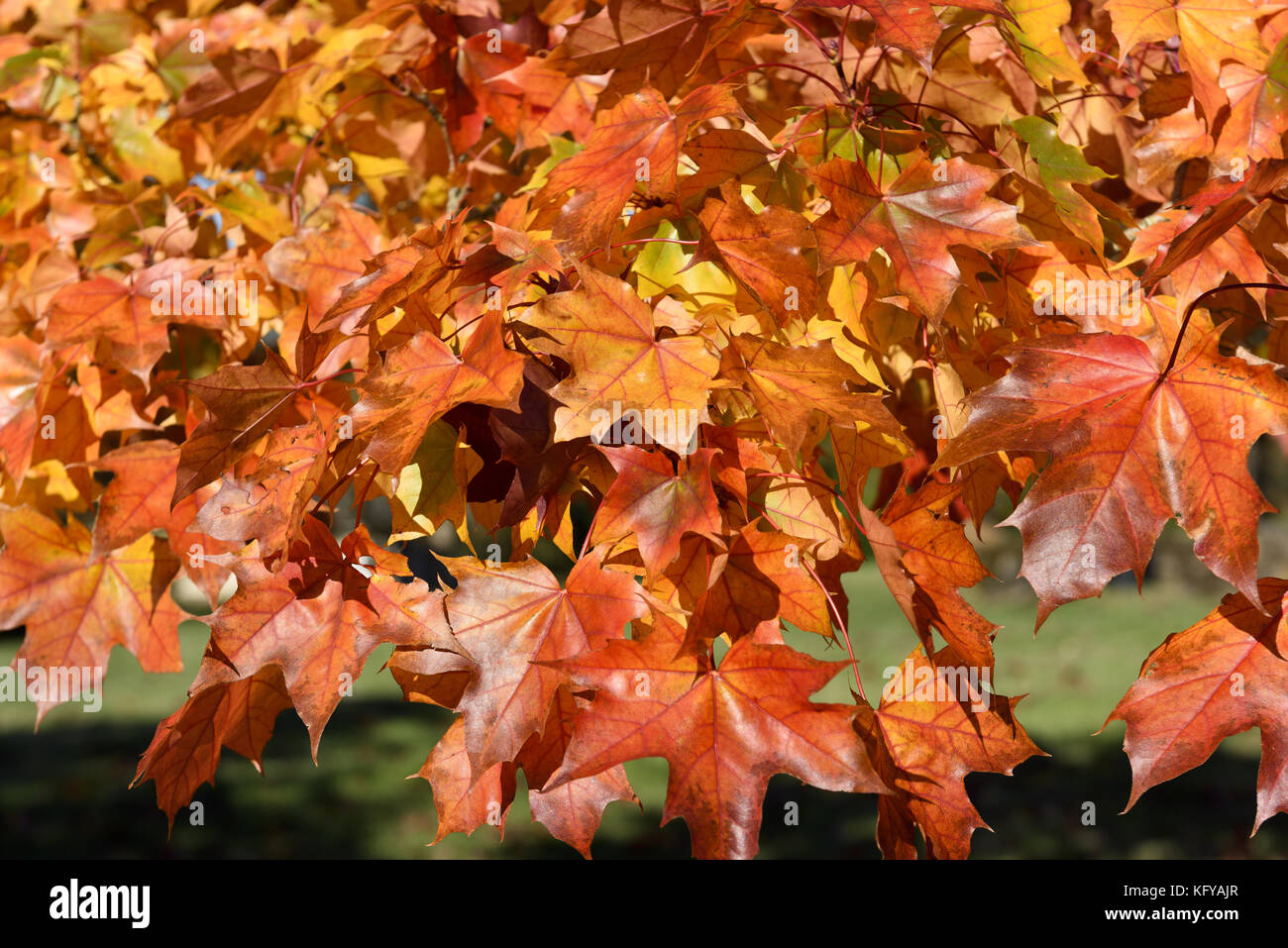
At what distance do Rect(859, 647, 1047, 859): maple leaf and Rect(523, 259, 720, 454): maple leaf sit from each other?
0.46 metres

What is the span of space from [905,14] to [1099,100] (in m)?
0.69

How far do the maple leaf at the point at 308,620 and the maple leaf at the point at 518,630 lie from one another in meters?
0.10

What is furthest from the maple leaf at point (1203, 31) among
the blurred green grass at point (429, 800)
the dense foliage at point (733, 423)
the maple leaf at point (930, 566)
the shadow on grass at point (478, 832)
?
the shadow on grass at point (478, 832)

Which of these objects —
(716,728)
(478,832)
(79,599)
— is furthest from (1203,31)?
(478,832)

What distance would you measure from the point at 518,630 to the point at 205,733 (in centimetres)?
55

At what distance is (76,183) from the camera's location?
7.20 feet

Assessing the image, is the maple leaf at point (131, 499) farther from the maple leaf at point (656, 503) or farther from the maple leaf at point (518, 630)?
the maple leaf at point (656, 503)

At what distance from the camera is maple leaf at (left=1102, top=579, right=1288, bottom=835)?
119 cm

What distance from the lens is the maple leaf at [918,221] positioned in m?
1.14

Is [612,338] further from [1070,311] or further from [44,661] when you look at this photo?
[44,661]

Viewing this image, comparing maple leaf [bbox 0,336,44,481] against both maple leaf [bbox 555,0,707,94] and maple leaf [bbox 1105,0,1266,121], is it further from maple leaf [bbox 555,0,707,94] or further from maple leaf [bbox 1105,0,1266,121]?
maple leaf [bbox 1105,0,1266,121]

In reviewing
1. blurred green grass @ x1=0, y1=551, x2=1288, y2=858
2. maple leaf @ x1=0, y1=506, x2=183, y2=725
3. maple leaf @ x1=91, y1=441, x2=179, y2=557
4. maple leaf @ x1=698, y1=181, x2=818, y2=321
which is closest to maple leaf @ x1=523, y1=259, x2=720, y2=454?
maple leaf @ x1=698, y1=181, x2=818, y2=321

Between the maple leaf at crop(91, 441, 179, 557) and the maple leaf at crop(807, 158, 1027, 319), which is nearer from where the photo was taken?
the maple leaf at crop(807, 158, 1027, 319)
